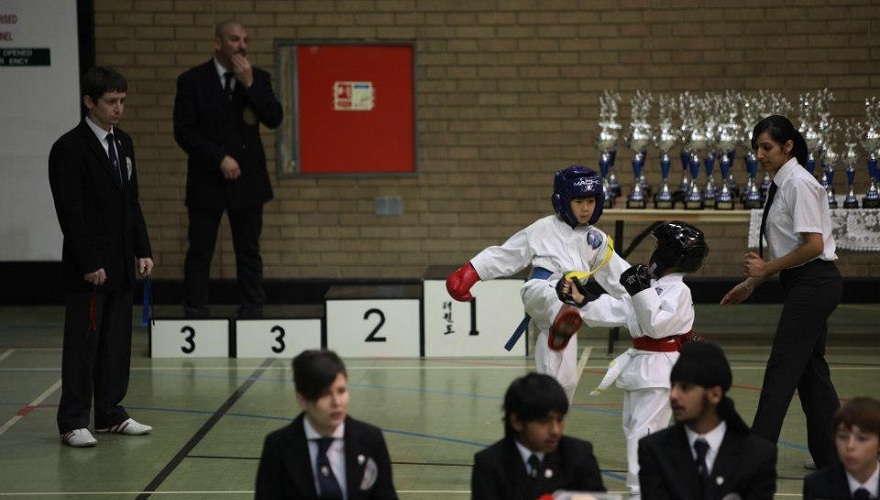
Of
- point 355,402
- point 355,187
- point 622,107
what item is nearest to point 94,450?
point 355,402

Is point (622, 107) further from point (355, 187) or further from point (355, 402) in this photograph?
point (355, 402)

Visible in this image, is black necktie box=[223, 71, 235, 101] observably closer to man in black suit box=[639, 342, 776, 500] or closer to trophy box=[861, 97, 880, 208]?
trophy box=[861, 97, 880, 208]

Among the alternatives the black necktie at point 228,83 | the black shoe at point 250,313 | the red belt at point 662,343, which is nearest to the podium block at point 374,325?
the black shoe at point 250,313

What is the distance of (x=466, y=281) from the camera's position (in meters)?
6.21

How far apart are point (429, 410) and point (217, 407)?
1.26 m

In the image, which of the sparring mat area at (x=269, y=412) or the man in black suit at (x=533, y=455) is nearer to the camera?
the man in black suit at (x=533, y=455)

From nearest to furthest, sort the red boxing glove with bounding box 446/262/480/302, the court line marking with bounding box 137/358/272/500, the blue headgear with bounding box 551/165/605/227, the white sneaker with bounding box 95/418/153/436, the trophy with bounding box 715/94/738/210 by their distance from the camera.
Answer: the blue headgear with bounding box 551/165/605/227 → the court line marking with bounding box 137/358/272/500 → the red boxing glove with bounding box 446/262/480/302 → the white sneaker with bounding box 95/418/153/436 → the trophy with bounding box 715/94/738/210

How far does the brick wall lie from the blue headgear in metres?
5.23

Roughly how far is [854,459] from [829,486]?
5.0 inches

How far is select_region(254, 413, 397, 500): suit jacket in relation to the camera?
3.87m

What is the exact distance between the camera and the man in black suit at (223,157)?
9391mm

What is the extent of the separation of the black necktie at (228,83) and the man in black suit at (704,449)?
6004 mm

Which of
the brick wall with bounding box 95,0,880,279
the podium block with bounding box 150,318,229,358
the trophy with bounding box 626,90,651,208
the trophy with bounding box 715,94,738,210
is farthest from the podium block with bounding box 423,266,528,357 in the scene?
the brick wall with bounding box 95,0,880,279

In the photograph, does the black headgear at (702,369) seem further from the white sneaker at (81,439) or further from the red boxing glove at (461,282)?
the white sneaker at (81,439)
